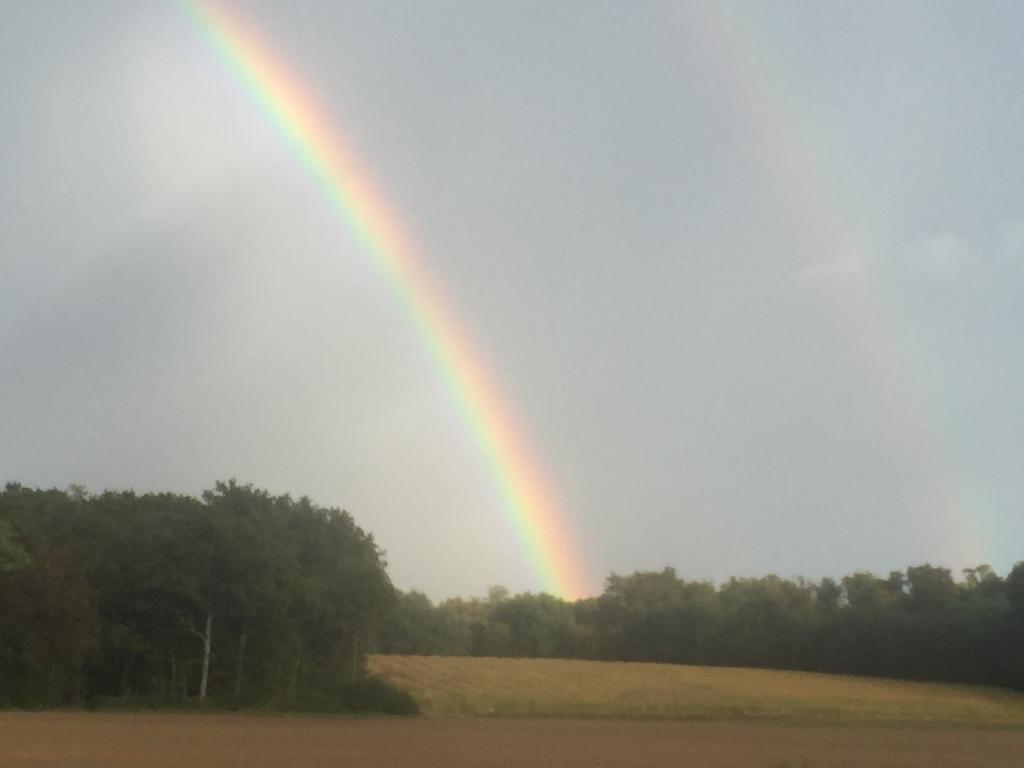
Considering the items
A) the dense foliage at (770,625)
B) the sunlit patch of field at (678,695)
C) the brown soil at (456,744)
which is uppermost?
the dense foliage at (770,625)

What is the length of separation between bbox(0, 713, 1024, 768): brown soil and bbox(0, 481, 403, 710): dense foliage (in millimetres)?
3487

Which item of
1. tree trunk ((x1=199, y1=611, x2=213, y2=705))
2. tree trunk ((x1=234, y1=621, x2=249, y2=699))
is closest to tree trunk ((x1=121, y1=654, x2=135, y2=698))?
tree trunk ((x1=199, y1=611, x2=213, y2=705))

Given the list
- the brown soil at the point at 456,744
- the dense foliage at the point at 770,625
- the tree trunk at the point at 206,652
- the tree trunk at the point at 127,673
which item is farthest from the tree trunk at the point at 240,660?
the dense foliage at the point at 770,625

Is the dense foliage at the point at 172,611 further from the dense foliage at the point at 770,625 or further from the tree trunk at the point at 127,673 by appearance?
the dense foliage at the point at 770,625

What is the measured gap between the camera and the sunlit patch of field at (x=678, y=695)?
42.3 meters

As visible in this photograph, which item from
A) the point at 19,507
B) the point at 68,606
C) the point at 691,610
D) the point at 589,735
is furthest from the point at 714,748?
the point at 691,610

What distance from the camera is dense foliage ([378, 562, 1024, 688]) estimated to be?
68.2 meters

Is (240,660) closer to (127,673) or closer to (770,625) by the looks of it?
(127,673)

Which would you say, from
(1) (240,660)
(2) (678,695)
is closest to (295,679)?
(1) (240,660)

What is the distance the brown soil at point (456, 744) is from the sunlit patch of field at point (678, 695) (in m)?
6.04

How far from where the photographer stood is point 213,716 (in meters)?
34.6

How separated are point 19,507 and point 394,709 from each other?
1778 centimetres

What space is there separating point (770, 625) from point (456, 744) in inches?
2407

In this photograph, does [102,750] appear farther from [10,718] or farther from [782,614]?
[782,614]
